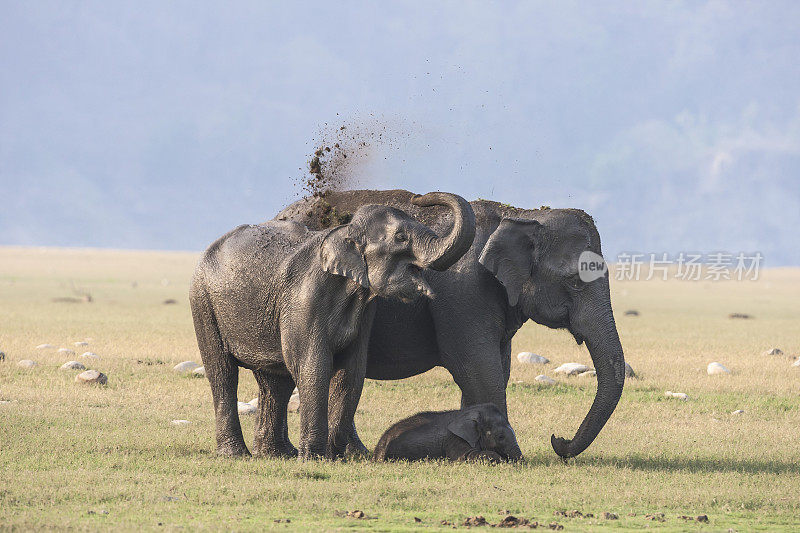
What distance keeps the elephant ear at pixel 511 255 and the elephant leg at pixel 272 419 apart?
314 centimetres

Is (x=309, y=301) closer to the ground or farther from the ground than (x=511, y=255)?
closer to the ground

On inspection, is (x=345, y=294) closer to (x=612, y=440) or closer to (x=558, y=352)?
(x=612, y=440)

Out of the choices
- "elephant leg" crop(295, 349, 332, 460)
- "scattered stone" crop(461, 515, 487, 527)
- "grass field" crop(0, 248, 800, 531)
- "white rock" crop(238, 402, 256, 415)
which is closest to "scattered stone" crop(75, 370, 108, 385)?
"grass field" crop(0, 248, 800, 531)

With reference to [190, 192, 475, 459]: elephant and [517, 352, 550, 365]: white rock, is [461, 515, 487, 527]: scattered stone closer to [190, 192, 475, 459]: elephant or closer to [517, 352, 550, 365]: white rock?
[190, 192, 475, 459]: elephant

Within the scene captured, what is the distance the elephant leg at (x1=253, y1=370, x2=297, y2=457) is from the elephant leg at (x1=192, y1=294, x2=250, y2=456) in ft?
1.08

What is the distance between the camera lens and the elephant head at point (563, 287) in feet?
47.8

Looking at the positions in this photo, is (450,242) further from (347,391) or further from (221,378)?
(221,378)

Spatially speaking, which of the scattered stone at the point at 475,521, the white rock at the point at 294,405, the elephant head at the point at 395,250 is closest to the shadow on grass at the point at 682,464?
the elephant head at the point at 395,250

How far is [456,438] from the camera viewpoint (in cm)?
1433

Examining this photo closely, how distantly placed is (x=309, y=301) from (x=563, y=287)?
3344 mm

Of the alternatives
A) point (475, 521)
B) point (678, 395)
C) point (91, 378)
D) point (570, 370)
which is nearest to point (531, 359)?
point (570, 370)

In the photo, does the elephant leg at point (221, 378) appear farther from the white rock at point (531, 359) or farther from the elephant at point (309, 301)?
the white rock at point (531, 359)

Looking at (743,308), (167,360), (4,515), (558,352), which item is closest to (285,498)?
(4,515)

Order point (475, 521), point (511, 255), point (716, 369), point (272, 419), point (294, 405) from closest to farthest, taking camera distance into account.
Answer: point (475, 521), point (511, 255), point (272, 419), point (294, 405), point (716, 369)
